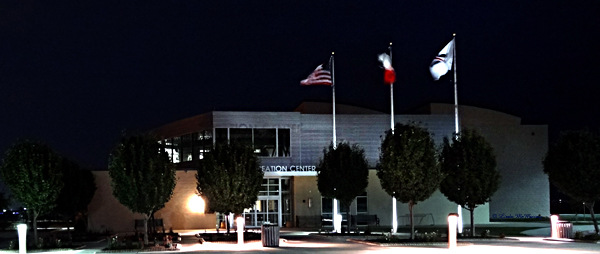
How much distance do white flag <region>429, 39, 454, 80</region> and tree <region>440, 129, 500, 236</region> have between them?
3.10m

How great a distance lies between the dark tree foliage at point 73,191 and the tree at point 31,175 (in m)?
6.35

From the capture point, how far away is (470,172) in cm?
3519

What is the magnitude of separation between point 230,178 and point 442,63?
10.8m

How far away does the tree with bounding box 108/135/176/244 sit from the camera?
3077cm

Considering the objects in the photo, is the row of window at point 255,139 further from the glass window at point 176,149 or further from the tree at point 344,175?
the tree at point 344,175

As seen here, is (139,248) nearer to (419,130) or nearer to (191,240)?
(191,240)

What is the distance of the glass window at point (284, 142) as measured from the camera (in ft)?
164

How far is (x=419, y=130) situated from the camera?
3344 cm

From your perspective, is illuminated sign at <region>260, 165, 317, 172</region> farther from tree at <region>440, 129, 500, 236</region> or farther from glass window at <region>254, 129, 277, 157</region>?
tree at <region>440, 129, 500, 236</region>

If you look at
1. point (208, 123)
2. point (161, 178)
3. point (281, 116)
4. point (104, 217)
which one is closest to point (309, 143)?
point (281, 116)

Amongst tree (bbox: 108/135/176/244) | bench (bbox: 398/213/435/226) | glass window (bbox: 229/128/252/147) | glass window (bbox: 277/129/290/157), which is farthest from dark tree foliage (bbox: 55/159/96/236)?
bench (bbox: 398/213/435/226)

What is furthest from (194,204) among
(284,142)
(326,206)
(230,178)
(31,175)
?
(31,175)

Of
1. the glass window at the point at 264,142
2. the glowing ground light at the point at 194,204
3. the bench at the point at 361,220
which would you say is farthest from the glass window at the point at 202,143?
the bench at the point at 361,220

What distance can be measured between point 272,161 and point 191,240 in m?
14.1
